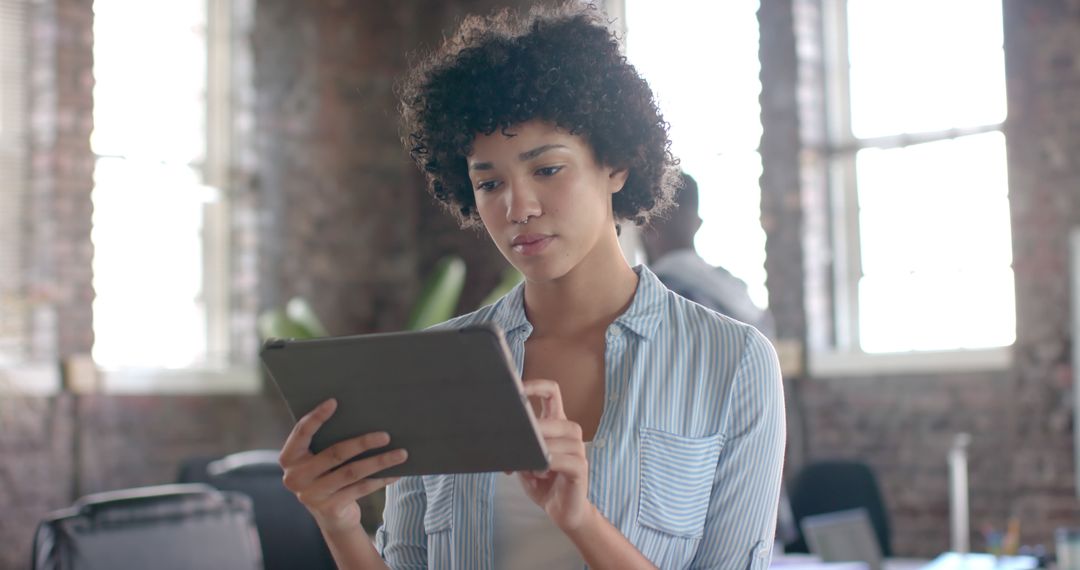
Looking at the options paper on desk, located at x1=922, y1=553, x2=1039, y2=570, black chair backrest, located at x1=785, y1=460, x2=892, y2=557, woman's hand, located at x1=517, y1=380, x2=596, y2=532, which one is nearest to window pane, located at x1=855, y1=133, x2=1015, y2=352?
black chair backrest, located at x1=785, y1=460, x2=892, y2=557

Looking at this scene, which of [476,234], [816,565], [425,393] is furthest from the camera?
[476,234]

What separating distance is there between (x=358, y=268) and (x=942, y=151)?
317 centimetres

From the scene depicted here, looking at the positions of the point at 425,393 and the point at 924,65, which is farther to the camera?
the point at 924,65

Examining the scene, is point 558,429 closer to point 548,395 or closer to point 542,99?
point 548,395

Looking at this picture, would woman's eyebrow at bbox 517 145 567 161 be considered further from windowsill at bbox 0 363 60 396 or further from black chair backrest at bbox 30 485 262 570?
windowsill at bbox 0 363 60 396

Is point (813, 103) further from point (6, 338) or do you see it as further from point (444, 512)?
point (444, 512)

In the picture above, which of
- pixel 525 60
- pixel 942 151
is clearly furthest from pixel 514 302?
pixel 942 151

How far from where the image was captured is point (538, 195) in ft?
4.61

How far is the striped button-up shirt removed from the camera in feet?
4.48

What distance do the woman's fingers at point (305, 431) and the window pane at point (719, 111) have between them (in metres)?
4.87

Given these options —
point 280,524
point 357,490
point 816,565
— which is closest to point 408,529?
point 357,490

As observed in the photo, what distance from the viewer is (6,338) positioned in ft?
18.2

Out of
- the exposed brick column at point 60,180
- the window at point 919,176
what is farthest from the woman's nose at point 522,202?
the exposed brick column at point 60,180

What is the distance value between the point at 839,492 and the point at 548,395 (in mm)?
3717
